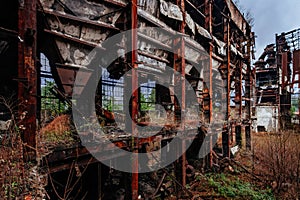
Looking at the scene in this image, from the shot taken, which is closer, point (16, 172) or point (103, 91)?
point (16, 172)

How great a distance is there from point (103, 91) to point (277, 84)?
2112 cm

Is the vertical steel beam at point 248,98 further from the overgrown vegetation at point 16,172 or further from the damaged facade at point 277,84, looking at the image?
the overgrown vegetation at point 16,172

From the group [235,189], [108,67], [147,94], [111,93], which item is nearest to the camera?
[108,67]

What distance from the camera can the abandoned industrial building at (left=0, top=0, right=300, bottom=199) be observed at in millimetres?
3420

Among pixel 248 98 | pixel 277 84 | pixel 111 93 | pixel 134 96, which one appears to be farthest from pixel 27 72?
pixel 277 84

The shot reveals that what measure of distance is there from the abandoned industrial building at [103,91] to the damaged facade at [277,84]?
12470mm

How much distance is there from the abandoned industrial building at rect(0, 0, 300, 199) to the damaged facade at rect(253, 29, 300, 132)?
40.9 ft

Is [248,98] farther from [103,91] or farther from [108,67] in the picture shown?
Answer: [108,67]

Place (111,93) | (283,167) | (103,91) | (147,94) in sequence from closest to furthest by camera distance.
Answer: (283,167) < (103,91) < (111,93) < (147,94)

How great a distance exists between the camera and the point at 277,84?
22406 mm

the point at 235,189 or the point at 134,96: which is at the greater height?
the point at 134,96

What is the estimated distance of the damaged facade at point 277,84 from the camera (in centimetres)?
2102

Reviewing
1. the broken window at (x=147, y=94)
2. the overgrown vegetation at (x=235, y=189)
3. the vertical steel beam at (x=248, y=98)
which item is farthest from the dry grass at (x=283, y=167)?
the broken window at (x=147, y=94)

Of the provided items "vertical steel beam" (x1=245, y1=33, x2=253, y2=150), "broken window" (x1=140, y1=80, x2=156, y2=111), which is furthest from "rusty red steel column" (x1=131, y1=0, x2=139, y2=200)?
"vertical steel beam" (x1=245, y1=33, x2=253, y2=150)
